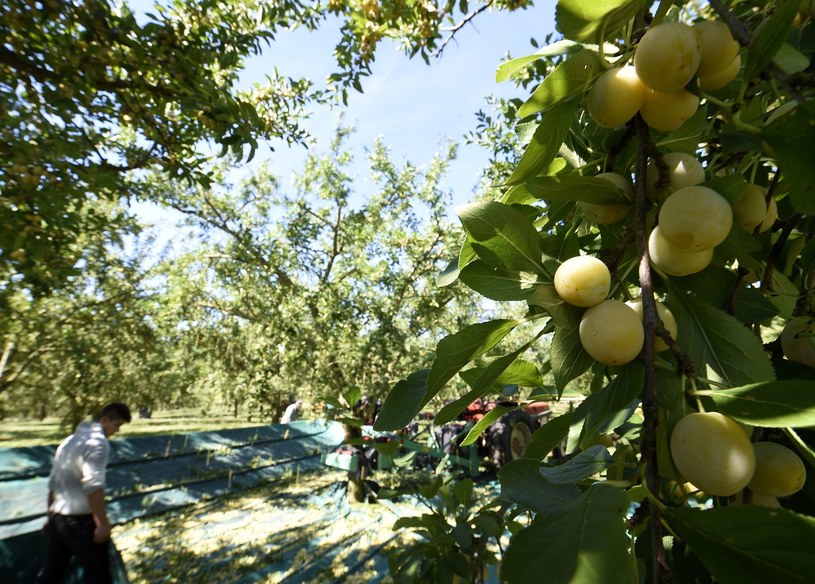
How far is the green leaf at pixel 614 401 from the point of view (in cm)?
58

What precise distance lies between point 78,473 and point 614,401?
4.44 metres

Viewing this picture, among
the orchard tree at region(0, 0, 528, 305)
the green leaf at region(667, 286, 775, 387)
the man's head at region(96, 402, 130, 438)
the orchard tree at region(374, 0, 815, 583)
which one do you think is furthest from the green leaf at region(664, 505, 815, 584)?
the man's head at region(96, 402, 130, 438)

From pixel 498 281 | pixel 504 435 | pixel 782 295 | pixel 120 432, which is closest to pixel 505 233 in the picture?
pixel 498 281

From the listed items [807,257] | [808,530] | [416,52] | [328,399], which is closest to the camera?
[808,530]

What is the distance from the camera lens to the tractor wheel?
716 cm

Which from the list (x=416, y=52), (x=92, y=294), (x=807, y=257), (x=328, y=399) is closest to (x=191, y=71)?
(x=416, y=52)

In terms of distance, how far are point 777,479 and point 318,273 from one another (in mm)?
8813

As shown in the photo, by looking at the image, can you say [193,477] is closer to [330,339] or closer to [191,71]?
[330,339]

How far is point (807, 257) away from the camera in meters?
0.81

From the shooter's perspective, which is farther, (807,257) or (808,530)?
(807,257)

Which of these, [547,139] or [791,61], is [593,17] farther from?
[791,61]

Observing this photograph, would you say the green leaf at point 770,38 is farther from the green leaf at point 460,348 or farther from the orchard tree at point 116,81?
the orchard tree at point 116,81

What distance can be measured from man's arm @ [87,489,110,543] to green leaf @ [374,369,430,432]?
389 cm

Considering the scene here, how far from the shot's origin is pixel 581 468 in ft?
1.82
